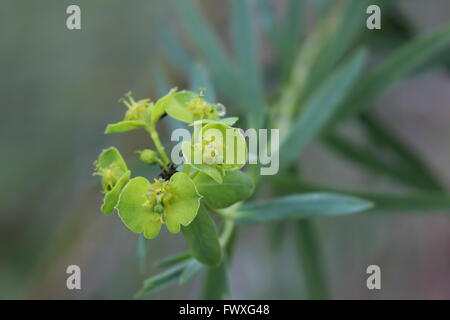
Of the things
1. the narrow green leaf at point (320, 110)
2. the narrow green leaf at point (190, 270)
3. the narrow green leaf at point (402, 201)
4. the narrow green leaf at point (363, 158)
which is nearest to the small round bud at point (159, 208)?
the narrow green leaf at point (190, 270)

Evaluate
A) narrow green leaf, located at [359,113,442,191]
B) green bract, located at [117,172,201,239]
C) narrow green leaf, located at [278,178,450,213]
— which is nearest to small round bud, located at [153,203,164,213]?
green bract, located at [117,172,201,239]

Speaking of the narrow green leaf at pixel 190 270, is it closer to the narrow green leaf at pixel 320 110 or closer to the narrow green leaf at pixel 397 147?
the narrow green leaf at pixel 320 110

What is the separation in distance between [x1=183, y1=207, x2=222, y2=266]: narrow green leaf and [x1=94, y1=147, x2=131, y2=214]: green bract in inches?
5.0

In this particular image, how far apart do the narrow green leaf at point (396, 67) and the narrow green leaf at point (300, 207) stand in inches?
19.5

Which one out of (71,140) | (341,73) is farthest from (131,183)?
(71,140)

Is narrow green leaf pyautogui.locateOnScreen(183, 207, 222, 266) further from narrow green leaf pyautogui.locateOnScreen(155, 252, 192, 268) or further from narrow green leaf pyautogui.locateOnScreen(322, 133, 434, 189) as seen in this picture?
narrow green leaf pyautogui.locateOnScreen(322, 133, 434, 189)

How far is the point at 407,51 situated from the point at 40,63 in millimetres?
2295

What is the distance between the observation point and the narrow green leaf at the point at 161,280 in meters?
0.93

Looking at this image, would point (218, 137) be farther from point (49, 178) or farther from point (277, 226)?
point (49, 178)

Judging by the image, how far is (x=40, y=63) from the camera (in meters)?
3.03

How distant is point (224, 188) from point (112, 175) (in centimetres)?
18

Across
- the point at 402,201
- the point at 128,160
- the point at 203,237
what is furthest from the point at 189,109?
the point at 128,160

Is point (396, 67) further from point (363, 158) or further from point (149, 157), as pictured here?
point (149, 157)

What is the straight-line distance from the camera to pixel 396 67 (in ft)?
4.63
